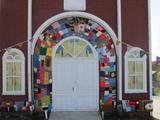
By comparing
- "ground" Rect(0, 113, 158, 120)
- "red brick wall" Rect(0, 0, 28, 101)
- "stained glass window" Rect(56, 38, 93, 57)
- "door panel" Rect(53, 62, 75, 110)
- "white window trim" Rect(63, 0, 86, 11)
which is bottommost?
"ground" Rect(0, 113, 158, 120)

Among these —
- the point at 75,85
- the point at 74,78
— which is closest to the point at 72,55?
the point at 74,78

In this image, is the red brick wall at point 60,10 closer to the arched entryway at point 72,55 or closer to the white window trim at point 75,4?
the white window trim at point 75,4

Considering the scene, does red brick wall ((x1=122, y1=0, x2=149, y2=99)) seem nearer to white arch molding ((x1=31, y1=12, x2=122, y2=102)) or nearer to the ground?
white arch molding ((x1=31, y1=12, x2=122, y2=102))

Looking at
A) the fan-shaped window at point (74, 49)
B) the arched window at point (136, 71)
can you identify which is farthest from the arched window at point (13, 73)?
the arched window at point (136, 71)

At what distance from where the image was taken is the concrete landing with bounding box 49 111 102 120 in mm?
14250

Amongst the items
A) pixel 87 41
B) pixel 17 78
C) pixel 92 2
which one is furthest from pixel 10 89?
pixel 92 2

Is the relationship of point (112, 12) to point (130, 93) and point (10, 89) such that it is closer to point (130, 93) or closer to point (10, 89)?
point (130, 93)

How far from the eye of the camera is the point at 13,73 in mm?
15086

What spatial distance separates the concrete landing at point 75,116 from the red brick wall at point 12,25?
154cm

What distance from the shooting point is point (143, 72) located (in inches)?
600

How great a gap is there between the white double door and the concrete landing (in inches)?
16.0

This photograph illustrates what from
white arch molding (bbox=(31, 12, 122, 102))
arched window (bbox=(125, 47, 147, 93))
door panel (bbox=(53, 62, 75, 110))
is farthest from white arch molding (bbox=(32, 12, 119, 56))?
door panel (bbox=(53, 62, 75, 110))

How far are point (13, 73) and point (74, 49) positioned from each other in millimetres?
2791

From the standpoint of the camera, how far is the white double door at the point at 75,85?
1541 cm
